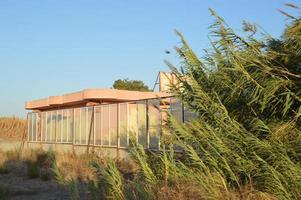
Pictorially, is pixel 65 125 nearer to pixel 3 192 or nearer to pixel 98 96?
pixel 98 96

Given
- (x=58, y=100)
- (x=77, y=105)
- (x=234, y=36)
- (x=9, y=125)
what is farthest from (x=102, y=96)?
(x=9, y=125)

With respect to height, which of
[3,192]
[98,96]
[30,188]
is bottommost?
[30,188]

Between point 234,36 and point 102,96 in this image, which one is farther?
point 102,96

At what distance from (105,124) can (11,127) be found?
25483mm

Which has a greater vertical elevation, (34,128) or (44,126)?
(44,126)

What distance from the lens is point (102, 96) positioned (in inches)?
1009

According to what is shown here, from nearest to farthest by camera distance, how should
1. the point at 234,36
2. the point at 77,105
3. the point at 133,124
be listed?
the point at 234,36
the point at 133,124
the point at 77,105

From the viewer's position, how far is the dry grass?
4466cm

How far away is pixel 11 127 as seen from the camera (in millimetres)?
46188

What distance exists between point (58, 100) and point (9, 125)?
17.4 m

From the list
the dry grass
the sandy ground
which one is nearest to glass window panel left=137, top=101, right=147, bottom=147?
the sandy ground

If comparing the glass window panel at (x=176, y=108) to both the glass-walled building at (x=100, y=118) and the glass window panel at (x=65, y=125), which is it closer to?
the glass-walled building at (x=100, y=118)

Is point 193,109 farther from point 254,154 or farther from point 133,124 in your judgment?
point 133,124

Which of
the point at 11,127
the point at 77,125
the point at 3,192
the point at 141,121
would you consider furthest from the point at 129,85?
the point at 3,192
